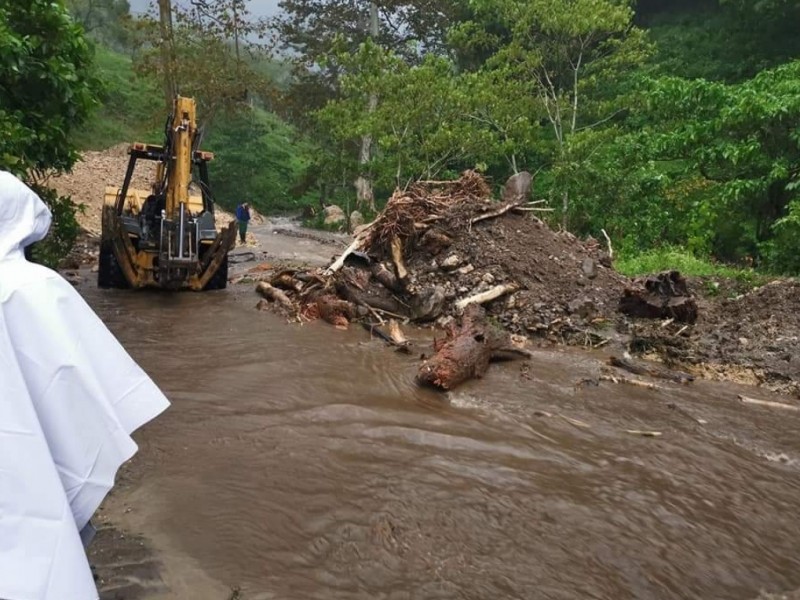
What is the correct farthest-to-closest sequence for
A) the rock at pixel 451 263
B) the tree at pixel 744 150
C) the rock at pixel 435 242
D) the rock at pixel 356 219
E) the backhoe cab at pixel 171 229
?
the rock at pixel 356 219 → the tree at pixel 744 150 → the rock at pixel 435 242 → the rock at pixel 451 263 → the backhoe cab at pixel 171 229

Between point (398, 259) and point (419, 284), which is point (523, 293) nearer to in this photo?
point (419, 284)

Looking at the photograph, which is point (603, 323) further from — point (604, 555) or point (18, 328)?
point (18, 328)

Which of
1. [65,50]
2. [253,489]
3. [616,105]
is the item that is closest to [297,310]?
[65,50]

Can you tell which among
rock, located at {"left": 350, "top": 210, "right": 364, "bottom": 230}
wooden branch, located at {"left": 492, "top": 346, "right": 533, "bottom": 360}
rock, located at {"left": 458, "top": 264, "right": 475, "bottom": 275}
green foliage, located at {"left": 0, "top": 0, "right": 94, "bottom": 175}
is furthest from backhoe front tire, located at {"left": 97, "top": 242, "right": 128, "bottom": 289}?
rock, located at {"left": 350, "top": 210, "right": 364, "bottom": 230}

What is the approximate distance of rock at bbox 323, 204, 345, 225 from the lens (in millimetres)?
29025

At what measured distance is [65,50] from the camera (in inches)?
316

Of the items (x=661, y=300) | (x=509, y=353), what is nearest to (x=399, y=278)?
(x=509, y=353)

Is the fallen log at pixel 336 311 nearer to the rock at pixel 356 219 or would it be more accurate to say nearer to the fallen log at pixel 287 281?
the fallen log at pixel 287 281

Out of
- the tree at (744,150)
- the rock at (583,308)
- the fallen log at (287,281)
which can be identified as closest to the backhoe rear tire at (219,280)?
the fallen log at (287,281)

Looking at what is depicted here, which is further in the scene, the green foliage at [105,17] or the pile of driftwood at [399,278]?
the green foliage at [105,17]

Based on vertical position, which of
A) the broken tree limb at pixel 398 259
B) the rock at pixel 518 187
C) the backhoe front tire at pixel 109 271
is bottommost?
the backhoe front tire at pixel 109 271

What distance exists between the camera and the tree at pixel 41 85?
22.3ft

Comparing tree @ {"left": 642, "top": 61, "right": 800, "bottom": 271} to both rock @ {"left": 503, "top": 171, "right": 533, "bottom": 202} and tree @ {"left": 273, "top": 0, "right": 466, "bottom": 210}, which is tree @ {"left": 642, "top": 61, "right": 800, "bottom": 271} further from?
tree @ {"left": 273, "top": 0, "right": 466, "bottom": 210}

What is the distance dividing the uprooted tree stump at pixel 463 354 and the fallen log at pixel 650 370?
1.09 meters
